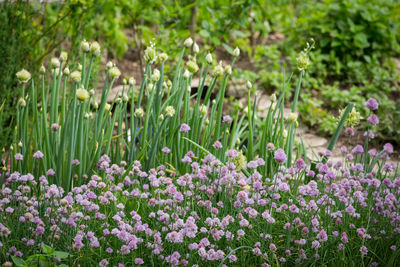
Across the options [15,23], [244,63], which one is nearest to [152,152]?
[15,23]

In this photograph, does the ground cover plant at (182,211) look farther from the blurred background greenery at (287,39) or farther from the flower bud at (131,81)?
the blurred background greenery at (287,39)

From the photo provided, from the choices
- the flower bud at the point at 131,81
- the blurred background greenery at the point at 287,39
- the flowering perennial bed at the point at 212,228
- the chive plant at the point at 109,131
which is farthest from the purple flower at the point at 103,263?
the blurred background greenery at the point at 287,39

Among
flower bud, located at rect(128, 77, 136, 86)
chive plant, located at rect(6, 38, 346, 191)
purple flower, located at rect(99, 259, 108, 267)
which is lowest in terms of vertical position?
purple flower, located at rect(99, 259, 108, 267)

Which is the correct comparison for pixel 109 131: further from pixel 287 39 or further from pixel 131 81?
pixel 287 39

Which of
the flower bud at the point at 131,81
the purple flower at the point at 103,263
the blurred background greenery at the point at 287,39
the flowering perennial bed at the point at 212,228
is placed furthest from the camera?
the blurred background greenery at the point at 287,39

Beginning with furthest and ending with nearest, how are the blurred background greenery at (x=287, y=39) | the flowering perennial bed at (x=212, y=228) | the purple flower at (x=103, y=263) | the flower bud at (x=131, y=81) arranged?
the blurred background greenery at (x=287, y=39)
the flower bud at (x=131, y=81)
the flowering perennial bed at (x=212, y=228)
the purple flower at (x=103, y=263)

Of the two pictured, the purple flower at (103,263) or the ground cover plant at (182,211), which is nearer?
the purple flower at (103,263)

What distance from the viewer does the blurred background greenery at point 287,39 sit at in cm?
422

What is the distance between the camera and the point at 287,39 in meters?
6.02

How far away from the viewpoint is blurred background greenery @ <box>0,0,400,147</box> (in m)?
4.22

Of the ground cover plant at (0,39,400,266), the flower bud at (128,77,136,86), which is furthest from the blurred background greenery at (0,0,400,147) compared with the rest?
the ground cover plant at (0,39,400,266)

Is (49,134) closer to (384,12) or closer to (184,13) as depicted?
(184,13)

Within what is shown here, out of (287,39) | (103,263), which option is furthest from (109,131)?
(287,39)

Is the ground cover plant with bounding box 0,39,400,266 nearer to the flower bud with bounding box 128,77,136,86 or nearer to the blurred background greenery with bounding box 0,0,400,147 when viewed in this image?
the flower bud with bounding box 128,77,136,86
